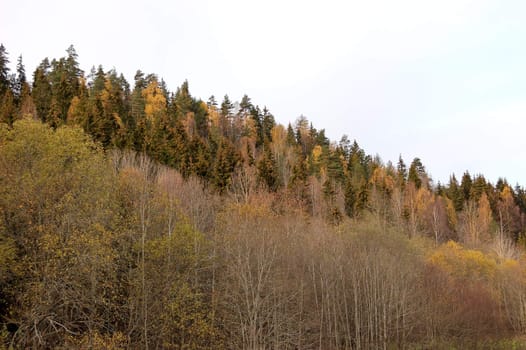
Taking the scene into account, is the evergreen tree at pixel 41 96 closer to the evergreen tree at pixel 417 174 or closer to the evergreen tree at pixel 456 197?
the evergreen tree at pixel 417 174

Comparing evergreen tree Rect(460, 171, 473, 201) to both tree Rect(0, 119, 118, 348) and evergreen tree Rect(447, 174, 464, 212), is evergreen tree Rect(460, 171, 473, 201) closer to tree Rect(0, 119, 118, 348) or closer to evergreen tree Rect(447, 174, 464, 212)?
evergreen tree Rect(447, 174, 464, 212)

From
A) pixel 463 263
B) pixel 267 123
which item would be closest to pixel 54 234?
pixel 463 263

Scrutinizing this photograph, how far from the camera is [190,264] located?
82.7 ft

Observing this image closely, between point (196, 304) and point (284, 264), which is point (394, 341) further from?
point (196, 304)

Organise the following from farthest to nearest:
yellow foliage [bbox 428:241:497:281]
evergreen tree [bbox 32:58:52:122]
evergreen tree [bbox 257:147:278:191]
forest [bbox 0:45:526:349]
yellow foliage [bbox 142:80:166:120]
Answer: yellow foliage [bbox 142:80:166:120] → evergreen tree [bbox 257:147:278:191] → evergreen tree [bbox 32:58:52:122] → yellow foliage [bbox 428:241:497:281] → forest [bbox 0:45:526:349]

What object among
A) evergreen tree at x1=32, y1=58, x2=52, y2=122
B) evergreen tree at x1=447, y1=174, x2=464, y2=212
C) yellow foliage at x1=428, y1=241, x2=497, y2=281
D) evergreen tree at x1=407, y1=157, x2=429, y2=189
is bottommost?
yellow foliage at x1=428, y1=241, x2=497, y2=281

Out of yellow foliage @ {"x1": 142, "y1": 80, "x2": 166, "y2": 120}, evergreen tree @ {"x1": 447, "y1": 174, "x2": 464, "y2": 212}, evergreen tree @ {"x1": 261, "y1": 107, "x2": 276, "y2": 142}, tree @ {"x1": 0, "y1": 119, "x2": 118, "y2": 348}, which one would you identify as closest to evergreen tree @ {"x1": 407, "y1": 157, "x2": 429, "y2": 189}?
evergreen tree @ {"x1": 447, "y1": 174, "x2": 464, "y2": 212}

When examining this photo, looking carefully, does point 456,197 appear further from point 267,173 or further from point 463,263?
point 267,173

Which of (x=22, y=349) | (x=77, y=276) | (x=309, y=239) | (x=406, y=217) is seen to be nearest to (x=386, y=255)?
(x=309, y=239)

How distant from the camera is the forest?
20812 mm

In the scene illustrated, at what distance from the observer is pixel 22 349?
19.4m

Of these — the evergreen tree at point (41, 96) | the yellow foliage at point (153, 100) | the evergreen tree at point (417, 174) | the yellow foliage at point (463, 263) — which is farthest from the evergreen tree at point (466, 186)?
the evergreen tree at point (41, 96)

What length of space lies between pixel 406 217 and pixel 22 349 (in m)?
55.9

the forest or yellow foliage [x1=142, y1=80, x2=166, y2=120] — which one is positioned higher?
yellow foliage [x1=142, y1=80, x2=166, y2=120]
